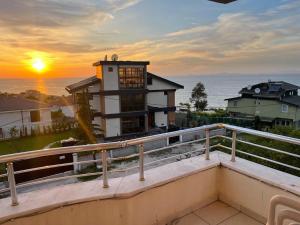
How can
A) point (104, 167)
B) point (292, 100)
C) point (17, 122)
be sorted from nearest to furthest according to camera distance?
point (104, 167) < point (17, 122) < point (292, 100)

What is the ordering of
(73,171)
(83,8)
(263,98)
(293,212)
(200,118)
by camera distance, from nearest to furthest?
(293,212)
(83,8)
(73,171)
(200,118)
(263,98)

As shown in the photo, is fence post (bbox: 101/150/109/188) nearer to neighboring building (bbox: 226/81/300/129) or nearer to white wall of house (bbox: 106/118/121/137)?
white wall of house (bbox: 106/118/121/137)

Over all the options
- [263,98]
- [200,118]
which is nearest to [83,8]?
[200,118]

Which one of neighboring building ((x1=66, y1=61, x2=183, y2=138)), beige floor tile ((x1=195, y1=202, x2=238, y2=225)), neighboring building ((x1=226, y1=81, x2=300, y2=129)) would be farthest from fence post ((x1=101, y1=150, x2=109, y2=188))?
neighboring building ((x1=226, y1=81, x2=300, y2=129))

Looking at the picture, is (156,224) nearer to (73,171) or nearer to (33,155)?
(33,155)

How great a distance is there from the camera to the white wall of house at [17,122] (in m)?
15.2

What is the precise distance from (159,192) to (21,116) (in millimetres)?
17271

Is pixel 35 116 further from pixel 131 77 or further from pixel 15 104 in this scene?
pixel 131 77

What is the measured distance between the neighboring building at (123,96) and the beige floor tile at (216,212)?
11968 millimetres

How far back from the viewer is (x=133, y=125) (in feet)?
50.5

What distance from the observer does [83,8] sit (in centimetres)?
440

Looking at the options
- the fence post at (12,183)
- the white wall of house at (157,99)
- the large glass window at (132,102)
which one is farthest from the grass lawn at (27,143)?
the fence post at (12,183)

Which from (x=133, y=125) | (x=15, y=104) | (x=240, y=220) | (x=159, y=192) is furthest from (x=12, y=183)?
(x=15, y=104)

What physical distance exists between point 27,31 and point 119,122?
8087 millimetres
